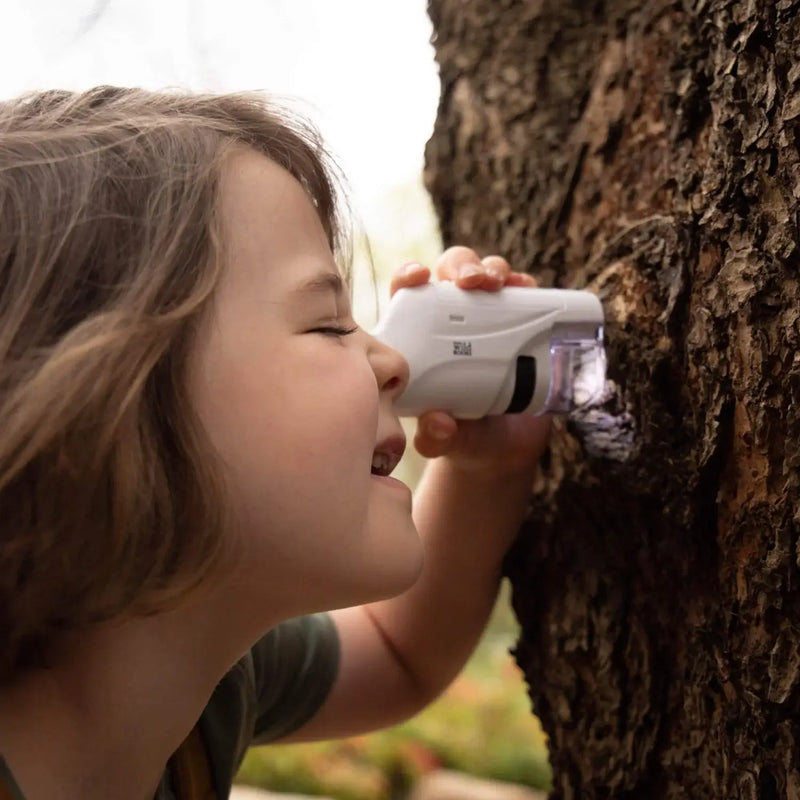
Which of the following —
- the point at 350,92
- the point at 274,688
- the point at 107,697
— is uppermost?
the point at 350,92

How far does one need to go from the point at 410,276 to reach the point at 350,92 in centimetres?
75

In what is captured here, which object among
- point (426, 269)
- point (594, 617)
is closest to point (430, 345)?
point (426, 269)

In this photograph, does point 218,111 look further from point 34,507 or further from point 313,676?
point 313,676

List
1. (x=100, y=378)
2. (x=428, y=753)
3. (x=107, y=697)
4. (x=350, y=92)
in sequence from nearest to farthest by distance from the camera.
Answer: (x=100, y=378), (x=107, y=697), (x=350, y=92), (x=428, y=753)

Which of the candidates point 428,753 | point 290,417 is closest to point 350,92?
point 290,417

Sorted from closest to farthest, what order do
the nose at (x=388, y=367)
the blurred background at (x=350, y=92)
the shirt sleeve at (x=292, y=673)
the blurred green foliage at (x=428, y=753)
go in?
the nose at (x=388, y=367) < the shirt sleeve at (x=292, y=673) < the blurred background at (x=350, y=92) < the blurred green foliage at (x=428, y=753)

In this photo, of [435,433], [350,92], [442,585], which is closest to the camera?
[435,433]

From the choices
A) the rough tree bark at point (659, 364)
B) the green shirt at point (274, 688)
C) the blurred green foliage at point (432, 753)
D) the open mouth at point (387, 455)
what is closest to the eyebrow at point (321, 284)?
the open mouth at point (387, 455)

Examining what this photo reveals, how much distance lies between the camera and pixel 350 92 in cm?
141

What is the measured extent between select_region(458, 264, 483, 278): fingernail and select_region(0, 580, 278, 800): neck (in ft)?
0.97

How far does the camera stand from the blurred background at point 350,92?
3.51 ft

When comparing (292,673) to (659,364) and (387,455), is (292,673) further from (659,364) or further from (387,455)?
(659,364)

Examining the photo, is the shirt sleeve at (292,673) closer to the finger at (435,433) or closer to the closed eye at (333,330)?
the finger at (435,433)

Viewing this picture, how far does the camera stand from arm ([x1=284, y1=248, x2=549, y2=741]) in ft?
2.74
